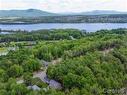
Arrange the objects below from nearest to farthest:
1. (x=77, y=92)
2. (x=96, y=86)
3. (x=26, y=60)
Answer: (x=77, y=92)
(x=96, y=86)
(x=26, y=60)

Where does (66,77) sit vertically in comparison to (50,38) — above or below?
above

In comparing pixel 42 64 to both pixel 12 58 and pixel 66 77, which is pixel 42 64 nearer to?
pixel 12 58

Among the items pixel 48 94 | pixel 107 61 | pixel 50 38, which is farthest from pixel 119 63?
pixel 50 38

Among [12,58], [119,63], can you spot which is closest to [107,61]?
[119,63]

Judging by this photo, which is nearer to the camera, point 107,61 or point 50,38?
point 107,61

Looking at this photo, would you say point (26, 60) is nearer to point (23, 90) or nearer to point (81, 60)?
point (81, 60)

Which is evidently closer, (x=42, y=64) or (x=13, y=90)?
(x=13, y=90)

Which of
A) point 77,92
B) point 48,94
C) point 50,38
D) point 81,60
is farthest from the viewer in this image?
point 50,38

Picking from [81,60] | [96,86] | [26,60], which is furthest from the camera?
[26,60]

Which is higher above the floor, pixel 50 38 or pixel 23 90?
pixel 23 90
